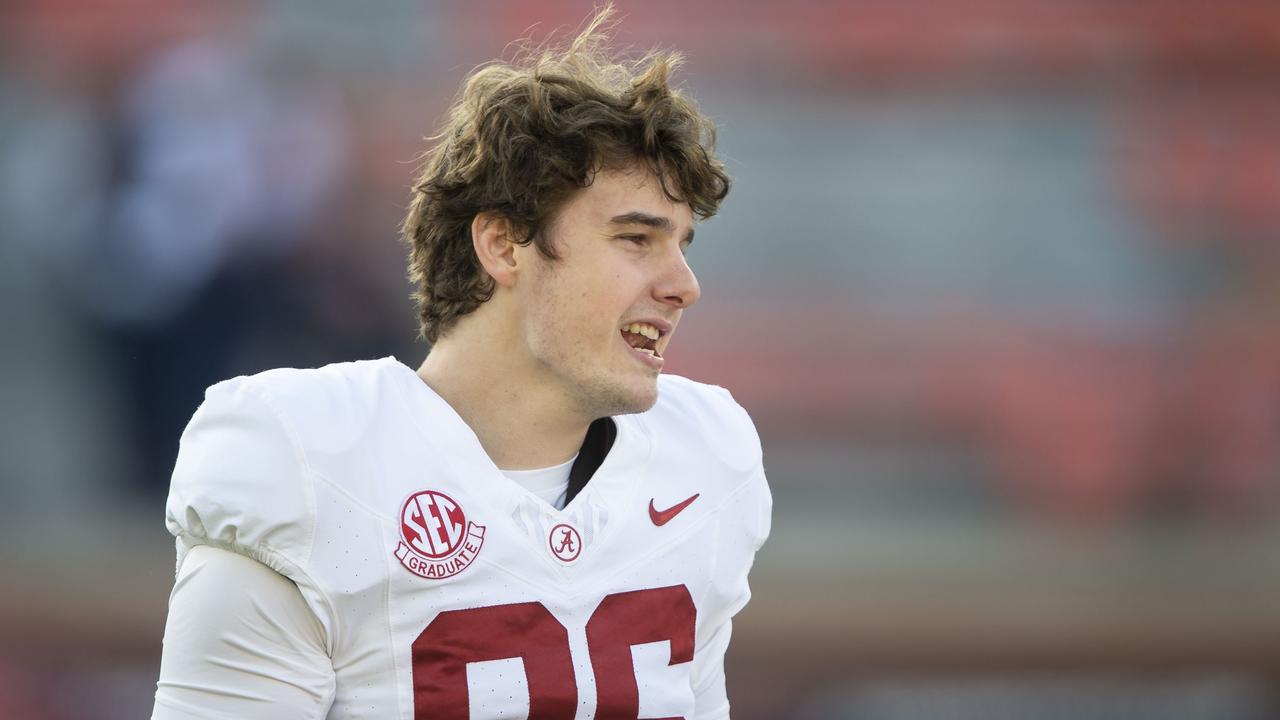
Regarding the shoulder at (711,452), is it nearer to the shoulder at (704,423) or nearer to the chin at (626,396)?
the shoulder at (704,423)

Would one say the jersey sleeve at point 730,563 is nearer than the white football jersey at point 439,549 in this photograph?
No

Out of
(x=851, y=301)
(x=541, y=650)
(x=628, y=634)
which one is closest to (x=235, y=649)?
(x=541, y=650)

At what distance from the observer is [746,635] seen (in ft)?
14.2

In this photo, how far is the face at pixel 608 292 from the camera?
1.73 m

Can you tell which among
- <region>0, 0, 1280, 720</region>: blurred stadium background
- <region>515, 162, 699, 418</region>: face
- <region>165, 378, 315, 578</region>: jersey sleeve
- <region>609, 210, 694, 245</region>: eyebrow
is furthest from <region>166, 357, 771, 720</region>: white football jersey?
<region>0, 0, 1280, 720</region>: blurred stadium background

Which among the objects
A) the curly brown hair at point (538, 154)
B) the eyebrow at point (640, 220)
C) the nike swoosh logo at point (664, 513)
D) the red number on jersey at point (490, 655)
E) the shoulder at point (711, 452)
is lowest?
the red number on jersey at point (490, 655)

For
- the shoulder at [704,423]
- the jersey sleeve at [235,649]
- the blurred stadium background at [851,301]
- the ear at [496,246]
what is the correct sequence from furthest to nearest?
1. the blurred stadium background at [851,301]
2. the shoulder at [704,423]
3. the ear at [496,246]
4. the jersey sleeve at [235,649]

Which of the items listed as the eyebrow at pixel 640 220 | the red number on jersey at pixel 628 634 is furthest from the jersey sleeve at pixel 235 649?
the eyebrow at pixel 640 220

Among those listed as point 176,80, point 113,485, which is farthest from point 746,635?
point 176,80

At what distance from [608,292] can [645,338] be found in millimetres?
86

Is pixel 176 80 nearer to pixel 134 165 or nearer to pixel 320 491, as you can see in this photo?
pixel 134 165

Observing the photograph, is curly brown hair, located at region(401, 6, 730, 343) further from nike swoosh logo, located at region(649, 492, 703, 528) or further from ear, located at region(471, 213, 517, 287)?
nike swoosh logo, located at region(649, 492, 703, 528)

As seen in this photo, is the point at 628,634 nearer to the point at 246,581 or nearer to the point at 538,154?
the point at 246,581

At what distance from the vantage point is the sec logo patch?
1602 millimetres
